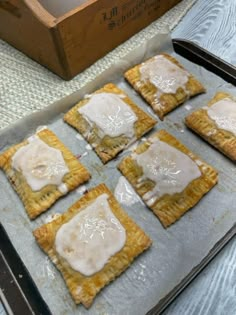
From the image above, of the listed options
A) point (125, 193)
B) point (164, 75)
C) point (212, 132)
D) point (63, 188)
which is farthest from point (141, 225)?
point (164, 75)

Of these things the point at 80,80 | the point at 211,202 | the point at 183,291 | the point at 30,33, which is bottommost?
the point at 183,291

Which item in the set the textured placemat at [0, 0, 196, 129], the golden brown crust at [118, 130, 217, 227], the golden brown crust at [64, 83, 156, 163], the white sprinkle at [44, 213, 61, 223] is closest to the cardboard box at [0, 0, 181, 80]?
the textured placemat at [0, 0, 196, 129]

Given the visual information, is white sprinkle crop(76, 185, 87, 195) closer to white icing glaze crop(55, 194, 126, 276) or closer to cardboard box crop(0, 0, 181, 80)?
white icing glaze crop(55, 194, 126, 276)

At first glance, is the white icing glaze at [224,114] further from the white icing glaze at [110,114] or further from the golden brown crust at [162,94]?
the white icing glaze at [110,114]

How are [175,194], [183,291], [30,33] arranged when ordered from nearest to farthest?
[183,291], [175,194], [30,33]

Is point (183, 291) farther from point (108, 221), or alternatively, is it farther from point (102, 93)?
point (102, 93)

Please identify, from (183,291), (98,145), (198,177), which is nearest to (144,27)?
(98,145)
